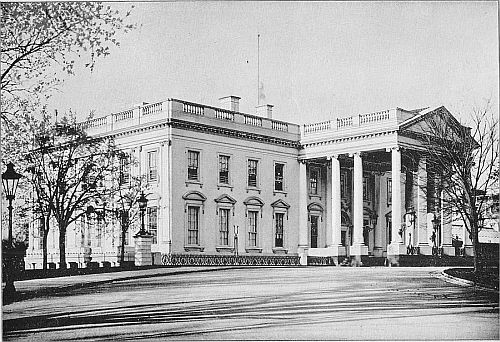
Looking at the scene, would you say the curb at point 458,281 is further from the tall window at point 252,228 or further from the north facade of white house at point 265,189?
the tall window at point 252,228

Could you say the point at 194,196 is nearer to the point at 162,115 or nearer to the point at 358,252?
the point at 162,115

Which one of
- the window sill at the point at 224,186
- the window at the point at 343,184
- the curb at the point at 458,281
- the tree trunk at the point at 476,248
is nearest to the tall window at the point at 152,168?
the window sill at the point at 224,186

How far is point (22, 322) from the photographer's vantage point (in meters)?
10.2

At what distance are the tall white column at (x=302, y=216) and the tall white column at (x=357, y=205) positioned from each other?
63cm

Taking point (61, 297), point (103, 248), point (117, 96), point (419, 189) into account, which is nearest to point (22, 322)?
point (61, 297)

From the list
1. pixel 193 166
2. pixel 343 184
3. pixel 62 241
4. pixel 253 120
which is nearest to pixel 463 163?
pixel 343 184

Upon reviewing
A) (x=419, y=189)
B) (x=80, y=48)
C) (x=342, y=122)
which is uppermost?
(x=80, y=48)

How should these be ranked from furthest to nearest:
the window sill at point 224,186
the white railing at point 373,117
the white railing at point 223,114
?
the window sill at point 224,186 → the white railing at point 373,117 → the white railing at point 223,114

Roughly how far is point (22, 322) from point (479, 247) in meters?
5.34

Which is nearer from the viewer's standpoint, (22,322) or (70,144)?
(22,322)

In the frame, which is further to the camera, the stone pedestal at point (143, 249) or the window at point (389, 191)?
the window at point (389, 191)

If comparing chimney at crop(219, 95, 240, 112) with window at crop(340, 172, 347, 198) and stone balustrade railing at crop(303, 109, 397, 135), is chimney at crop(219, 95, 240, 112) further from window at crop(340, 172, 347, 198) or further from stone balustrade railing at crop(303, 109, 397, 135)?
window at crop(340, 172, 347, 198)

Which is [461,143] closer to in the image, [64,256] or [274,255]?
[274,255]

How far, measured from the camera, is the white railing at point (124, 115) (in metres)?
10.9
